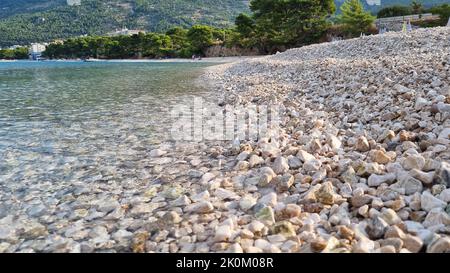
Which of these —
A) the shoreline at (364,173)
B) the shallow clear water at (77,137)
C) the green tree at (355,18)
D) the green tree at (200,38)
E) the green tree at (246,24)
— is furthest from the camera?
the green tree at (200,38)

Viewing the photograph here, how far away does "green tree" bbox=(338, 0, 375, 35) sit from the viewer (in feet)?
173

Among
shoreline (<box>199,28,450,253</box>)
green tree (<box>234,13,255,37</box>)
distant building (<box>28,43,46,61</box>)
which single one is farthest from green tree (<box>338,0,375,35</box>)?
distant building (<box>28,43,46,61</box>)

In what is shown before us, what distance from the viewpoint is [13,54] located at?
117 meters

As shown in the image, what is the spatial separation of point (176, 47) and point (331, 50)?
220 feet

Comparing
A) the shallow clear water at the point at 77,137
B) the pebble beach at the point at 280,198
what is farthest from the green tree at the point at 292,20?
the pebble beach at the point at 280,198

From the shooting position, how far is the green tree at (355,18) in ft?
173

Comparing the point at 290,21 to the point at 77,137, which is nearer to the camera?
the point at 77,137

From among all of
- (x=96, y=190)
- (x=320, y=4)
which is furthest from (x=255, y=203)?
(x=320, y=4)

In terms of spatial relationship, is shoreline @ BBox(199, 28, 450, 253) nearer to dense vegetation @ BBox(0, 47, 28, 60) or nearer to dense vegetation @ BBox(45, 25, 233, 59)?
dense vegetation @ BBox(45, 25, 233, 59)

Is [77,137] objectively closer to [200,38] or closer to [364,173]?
[364,173]

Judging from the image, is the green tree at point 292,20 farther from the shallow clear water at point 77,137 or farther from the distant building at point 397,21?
the shallow clear water at point 77,137

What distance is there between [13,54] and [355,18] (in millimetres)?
108025

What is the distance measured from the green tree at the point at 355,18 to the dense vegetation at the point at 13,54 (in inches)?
4078

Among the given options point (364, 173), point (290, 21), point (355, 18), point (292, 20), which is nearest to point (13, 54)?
point (290, 21)
